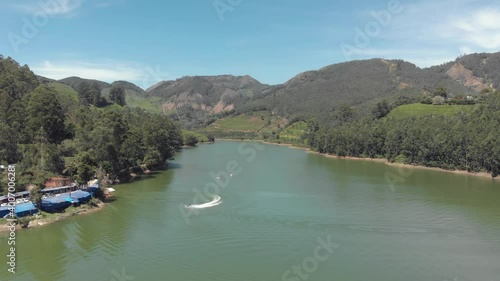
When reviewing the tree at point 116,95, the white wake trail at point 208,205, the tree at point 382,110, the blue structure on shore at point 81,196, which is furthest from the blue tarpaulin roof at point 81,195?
the tree at point 116,95

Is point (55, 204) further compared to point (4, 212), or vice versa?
point (55, 204)

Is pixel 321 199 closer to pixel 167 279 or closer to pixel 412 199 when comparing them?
pixel 412 199

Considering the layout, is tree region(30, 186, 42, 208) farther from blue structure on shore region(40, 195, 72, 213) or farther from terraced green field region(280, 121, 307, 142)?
terraced green field region(280, 121, 307, 142)

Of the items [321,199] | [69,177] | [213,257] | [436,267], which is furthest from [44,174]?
[436,267]

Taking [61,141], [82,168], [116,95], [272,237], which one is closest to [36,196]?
[82,168]

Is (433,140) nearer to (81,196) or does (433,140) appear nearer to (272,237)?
(272,237)
